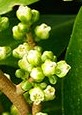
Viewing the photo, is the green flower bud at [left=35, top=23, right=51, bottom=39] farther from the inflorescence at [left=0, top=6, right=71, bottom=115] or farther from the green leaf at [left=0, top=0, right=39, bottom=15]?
the green leaf at [left=0, top=0, right=39, bottom=15]

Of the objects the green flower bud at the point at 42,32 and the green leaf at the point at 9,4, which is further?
the green leaf at the point at 9,4

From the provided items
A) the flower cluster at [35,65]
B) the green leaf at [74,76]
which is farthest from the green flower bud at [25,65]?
the green leaf at [74,76]

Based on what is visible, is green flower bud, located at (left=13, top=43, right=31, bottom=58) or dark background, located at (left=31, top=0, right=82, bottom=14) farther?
dark background, located at (left=31, top=0, right=82, bottom=14)

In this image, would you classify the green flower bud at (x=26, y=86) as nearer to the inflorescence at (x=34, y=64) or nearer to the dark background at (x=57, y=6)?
the inflorescence at (x=34, y=64)

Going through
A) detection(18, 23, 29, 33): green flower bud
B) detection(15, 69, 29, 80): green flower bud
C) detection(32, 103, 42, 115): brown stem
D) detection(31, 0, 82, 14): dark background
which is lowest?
detection(31, 0, 82, 14): dark background

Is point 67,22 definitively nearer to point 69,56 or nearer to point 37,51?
point 69,56

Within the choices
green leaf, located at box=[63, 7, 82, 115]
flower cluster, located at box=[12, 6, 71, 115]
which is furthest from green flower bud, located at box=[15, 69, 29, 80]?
green leaf, located at box=[63, 7, 82, 115]
